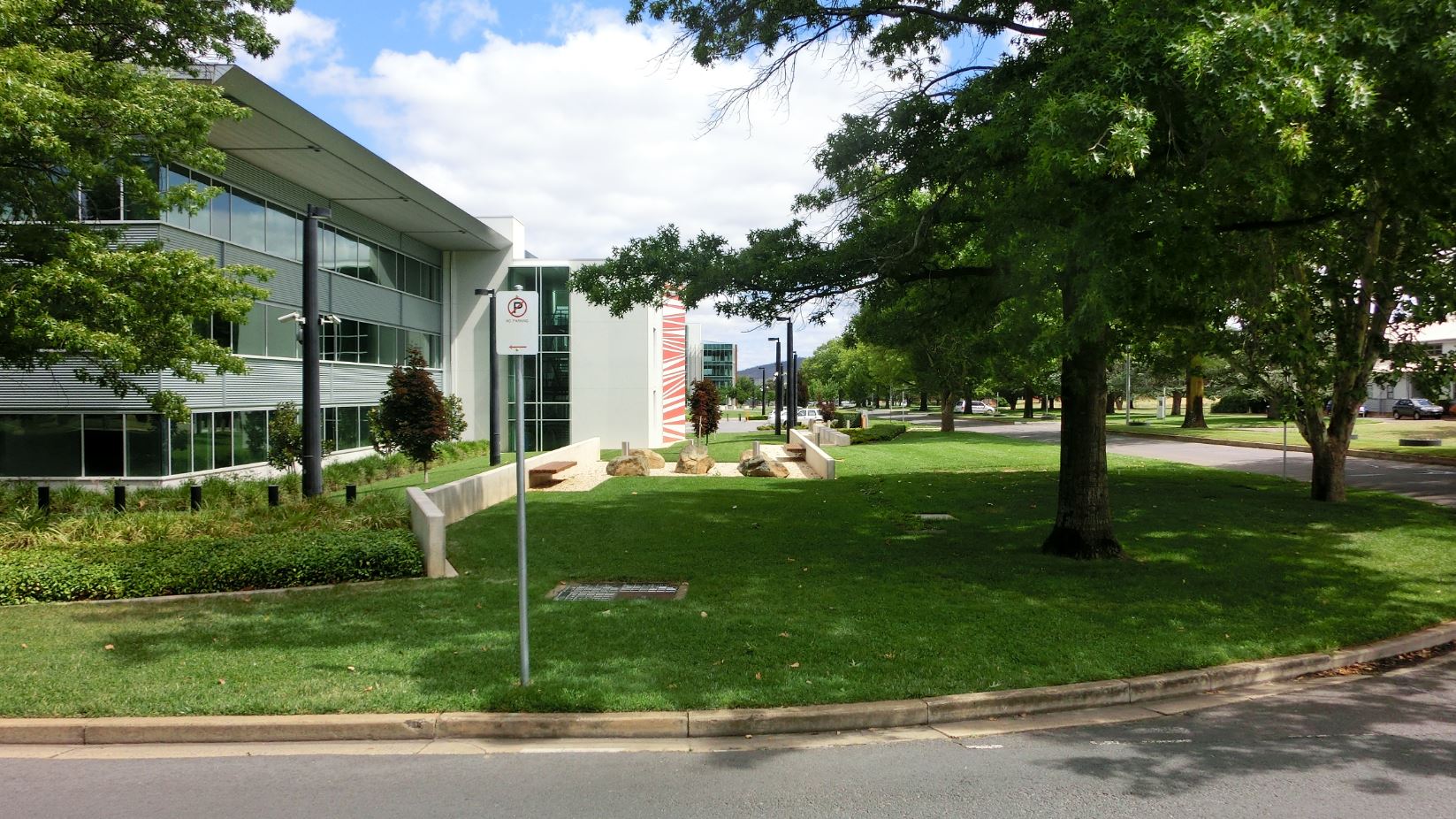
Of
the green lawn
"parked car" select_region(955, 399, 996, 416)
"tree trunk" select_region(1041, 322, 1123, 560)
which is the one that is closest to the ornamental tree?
the green lawn

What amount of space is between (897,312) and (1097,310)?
6.29 meters

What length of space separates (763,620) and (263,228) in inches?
834

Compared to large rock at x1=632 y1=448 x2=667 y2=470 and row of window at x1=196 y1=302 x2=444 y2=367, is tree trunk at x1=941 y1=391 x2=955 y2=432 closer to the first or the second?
large rock at x1=632 y1=448 x2=667 y2=470

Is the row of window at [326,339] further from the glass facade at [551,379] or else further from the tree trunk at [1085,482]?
the tree trunk at [1085,482]

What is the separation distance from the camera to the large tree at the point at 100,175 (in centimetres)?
980

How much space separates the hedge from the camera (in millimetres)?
8609

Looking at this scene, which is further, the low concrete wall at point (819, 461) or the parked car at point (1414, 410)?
the parked car at point (1414, 410)

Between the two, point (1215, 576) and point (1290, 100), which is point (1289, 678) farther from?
point (1290, 100)

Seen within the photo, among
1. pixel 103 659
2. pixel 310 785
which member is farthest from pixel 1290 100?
pixel 103 659

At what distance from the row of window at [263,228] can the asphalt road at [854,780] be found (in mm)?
10298

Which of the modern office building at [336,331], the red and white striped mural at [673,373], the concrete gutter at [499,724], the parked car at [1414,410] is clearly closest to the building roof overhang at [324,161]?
the modern office building at [336,331]

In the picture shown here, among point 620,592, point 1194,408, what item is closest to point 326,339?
point 620,592

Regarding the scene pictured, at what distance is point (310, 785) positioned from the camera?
4719 mm

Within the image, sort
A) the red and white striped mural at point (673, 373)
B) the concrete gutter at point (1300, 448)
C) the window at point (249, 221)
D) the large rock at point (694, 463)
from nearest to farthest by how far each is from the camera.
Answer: the window at point (249, 221) < the large rock at point (694, 463) < the concrete gutter at point (1300, 448) < the red and white striped mural at point (673, 373)
